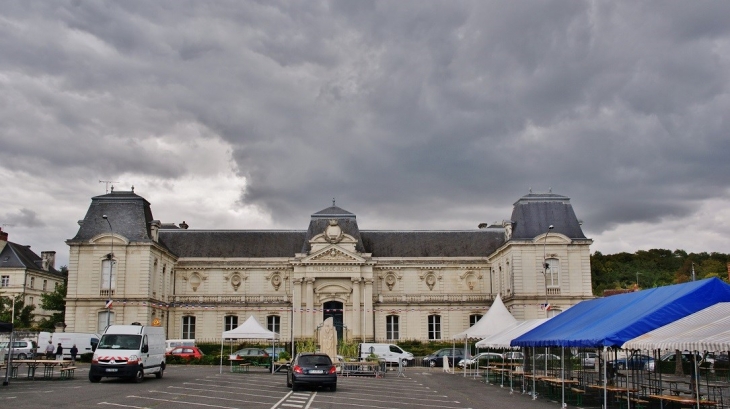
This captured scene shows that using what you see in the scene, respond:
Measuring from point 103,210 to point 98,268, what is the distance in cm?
492

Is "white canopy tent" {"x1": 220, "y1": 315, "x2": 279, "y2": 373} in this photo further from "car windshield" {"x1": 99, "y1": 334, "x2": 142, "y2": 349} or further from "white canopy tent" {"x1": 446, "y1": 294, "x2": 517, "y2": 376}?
"car windshield" {"x1": 99, "y1": 334, "x2": 142, "y2": 349}

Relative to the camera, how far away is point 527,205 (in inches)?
2462

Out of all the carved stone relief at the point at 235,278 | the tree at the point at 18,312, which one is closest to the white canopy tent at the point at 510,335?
the carved stone relief at the point at 235,278

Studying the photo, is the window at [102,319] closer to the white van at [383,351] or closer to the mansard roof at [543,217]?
the white van at [383,351]

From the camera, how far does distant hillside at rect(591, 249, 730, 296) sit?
324ft

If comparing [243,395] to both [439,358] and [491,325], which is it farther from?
[439,358]

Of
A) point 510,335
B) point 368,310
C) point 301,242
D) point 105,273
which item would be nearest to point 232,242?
point 301,242

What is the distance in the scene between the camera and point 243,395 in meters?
25.9

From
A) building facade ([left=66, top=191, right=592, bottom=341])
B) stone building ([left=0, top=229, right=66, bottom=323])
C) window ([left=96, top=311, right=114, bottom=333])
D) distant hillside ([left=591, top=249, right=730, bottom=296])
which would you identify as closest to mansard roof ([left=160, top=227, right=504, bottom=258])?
building facade ([left=66, top=191, right=592, bottom=341])

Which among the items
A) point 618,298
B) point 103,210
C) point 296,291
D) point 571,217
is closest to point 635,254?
point 571,217

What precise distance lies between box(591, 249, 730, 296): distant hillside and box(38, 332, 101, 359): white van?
64.6m

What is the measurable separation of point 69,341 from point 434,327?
29827mm

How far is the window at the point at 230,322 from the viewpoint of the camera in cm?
6625

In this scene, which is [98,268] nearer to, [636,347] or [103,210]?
[103,210]
